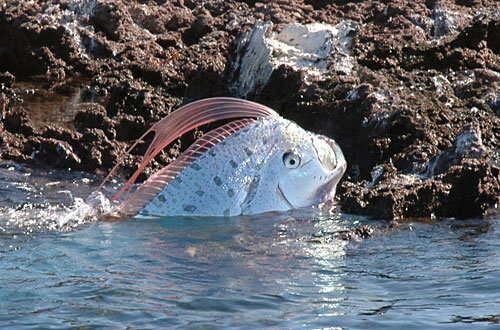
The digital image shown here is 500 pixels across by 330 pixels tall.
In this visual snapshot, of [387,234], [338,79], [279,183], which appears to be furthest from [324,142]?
[338,79]

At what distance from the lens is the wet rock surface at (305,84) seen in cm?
822

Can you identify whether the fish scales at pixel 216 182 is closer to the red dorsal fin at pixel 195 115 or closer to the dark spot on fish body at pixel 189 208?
the dark spot on fish body at pixel 189 208

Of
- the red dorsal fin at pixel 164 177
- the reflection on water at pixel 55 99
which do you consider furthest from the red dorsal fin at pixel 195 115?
the reflection on water at pixel 55 99

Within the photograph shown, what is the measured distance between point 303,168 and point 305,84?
2538 mm

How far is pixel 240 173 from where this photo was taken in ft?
24.8

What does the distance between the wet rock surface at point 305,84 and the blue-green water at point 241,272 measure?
813 millimetres

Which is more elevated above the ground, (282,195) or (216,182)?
(216,182)

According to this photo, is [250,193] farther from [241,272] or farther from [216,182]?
[241,272]

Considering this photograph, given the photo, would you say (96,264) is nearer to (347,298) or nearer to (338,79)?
(347,298)

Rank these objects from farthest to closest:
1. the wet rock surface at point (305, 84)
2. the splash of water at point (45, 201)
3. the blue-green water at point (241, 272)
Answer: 1. the wet rock surface at point (305, 84)
2. the splash of water at point (45, 201)
3. the blue-green water at point (241, 272)

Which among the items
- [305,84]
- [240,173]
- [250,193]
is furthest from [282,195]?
[305,84]

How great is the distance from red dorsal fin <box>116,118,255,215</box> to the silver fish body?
0.15 ft

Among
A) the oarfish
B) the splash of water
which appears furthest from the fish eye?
the splash of water

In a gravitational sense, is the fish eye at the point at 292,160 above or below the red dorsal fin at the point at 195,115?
below
